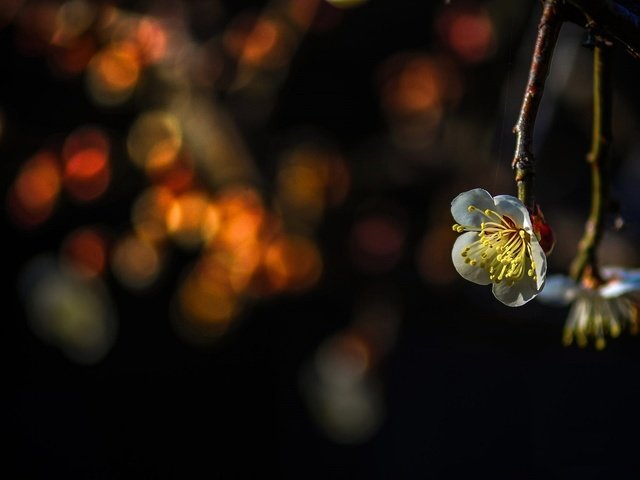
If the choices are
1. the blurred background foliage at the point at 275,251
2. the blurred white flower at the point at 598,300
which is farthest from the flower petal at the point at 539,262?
the blurred background foliage at the point at 275,251

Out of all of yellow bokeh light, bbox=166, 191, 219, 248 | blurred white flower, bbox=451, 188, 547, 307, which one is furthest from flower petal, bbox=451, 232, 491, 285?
yellow bokeh light, bbox=166, 191, 219, 248

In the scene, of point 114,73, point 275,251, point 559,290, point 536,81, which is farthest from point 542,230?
point 114,73

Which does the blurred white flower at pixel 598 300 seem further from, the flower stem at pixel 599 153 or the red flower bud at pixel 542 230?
the red flower bud at pixel 542 230

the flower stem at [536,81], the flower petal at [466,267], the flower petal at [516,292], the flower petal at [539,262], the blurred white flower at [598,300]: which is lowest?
the blurred white flower at [598,300]

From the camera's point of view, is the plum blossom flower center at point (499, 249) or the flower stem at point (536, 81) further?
the plum blossom flower center at point (499, 249)

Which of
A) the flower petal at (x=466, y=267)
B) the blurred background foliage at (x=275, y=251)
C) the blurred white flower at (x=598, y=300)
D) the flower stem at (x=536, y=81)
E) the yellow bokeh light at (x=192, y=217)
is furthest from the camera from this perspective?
the yellow bokeh light at (x=192, y=217)

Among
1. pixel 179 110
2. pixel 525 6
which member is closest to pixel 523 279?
pixel 525 6

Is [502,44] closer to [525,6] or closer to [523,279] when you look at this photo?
[525,6]
